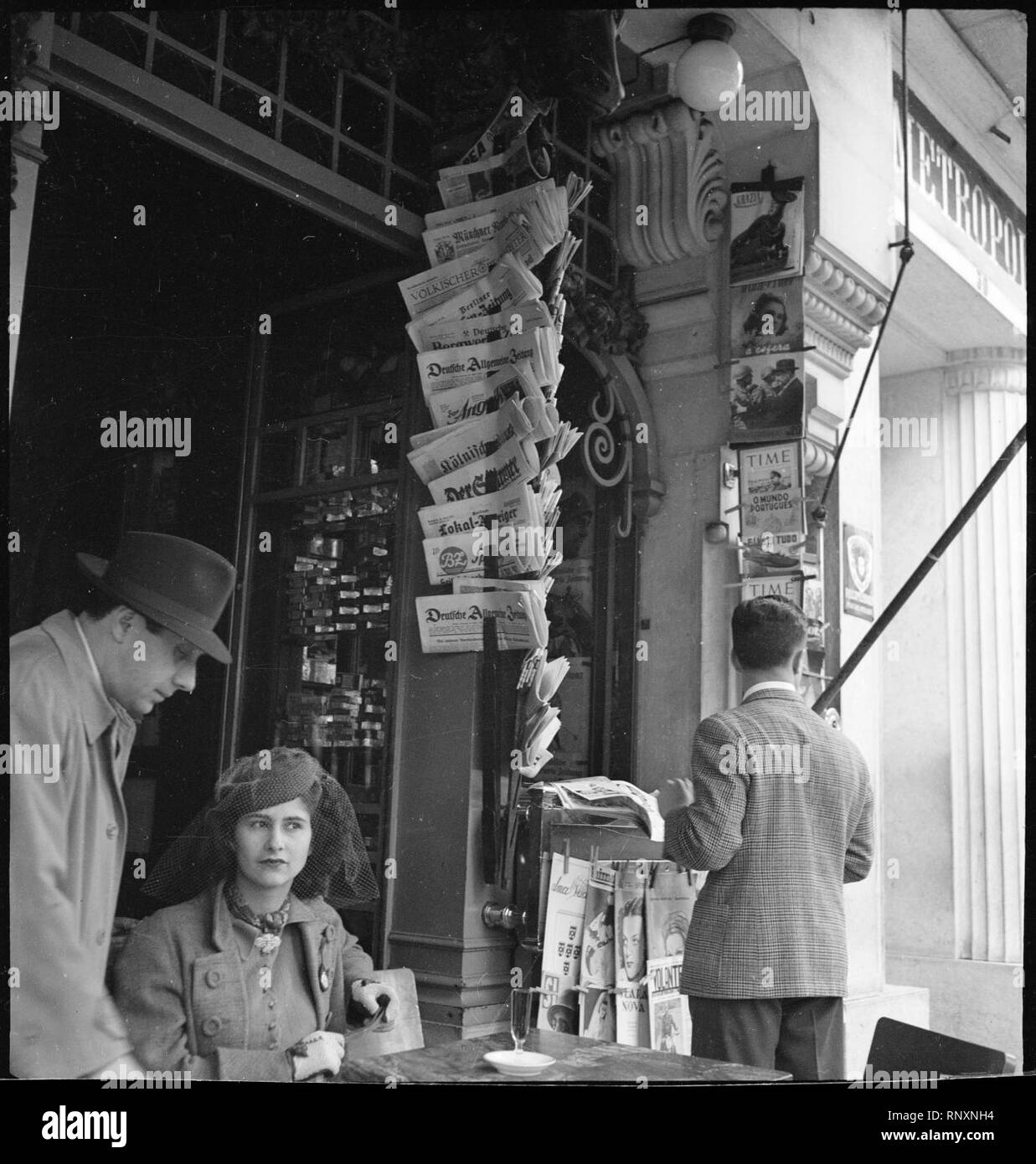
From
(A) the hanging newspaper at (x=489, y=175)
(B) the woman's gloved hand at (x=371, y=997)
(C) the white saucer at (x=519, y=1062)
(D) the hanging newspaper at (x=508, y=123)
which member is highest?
(D) the hanging newspaper at (x=508, y=123)

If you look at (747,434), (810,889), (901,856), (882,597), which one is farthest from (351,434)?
(901,856)

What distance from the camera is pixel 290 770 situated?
3023 millimetres

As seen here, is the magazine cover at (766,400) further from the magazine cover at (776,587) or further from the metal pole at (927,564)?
the metal pole at (927,564)

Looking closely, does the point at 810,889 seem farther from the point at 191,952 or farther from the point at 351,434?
the point at 351,434

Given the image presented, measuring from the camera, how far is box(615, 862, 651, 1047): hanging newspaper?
3.43 meters

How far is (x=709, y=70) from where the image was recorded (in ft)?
12.1

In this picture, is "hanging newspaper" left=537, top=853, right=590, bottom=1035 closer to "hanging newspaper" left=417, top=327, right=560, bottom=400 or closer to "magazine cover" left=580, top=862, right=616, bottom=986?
"magazine cover" left=580, top=862, right=616, bottom=986

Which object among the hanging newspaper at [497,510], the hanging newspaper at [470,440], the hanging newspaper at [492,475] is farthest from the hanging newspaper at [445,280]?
the hanging newspaper at [497,510]

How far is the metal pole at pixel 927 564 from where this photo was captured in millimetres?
3451

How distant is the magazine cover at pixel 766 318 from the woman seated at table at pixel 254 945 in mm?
2022

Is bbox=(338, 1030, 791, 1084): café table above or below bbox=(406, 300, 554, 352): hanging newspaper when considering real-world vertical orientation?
below

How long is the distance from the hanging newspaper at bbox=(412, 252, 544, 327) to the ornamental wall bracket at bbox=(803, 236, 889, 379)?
1067 mm

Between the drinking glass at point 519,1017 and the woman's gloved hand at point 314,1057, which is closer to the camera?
the drinking glass at point 519,1017

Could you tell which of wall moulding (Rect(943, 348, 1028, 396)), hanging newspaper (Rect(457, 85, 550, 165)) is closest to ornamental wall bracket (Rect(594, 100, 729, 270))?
hanging newspaper (Rect(457, 85, 550, 165))
